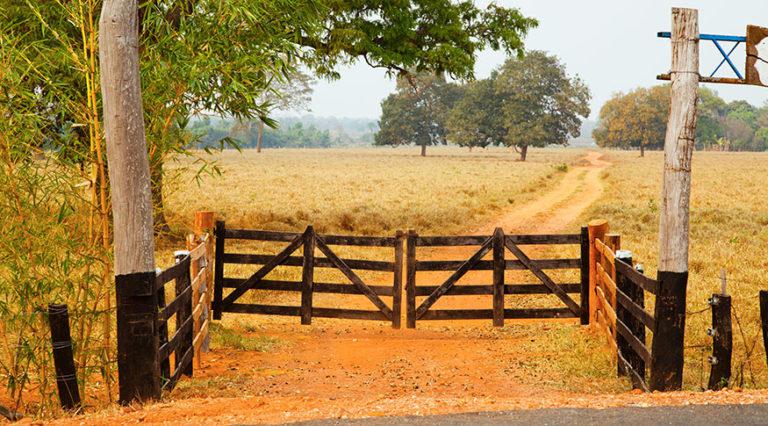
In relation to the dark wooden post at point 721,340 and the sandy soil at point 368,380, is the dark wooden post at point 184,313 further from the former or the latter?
the dark wooden post at point 721,340

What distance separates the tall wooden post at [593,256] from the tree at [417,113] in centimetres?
8847

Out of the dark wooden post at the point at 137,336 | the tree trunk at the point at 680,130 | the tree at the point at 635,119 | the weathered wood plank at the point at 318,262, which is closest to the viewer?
the dark wooden post at the point at 137,336

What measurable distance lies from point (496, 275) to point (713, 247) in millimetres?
11648

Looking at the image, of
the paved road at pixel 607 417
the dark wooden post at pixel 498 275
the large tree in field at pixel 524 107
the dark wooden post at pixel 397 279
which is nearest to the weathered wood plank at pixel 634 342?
the paved road at pixel 607 417

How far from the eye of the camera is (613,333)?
36.2 feet

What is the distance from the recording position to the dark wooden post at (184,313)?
969cm

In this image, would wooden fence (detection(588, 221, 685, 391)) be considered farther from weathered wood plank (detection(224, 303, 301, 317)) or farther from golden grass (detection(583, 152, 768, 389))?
weathered wood plank (detection(224, 303, 301, 317))

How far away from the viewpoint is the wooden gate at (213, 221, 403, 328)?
41.6ft

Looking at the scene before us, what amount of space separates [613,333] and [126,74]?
273 inches

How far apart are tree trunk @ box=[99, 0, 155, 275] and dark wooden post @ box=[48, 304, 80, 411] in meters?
0.72

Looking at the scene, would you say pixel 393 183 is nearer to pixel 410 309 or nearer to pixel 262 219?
pixel 262 219

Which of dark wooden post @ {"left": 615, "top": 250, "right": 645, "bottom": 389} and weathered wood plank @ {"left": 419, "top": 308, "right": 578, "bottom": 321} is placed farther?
weathered wood plank @ {"left": 419, "top": 308, "right": 578, "bottom": 321}

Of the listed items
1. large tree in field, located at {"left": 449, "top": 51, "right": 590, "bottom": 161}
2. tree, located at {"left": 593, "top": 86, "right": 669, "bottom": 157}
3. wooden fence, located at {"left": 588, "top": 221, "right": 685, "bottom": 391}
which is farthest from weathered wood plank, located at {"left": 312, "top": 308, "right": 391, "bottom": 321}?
tree, located at {"left": 593, "top": 86, "right": 669, "bottom": 157}

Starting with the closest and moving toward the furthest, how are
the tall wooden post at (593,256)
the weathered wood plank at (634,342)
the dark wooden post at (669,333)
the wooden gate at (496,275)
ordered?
the dark wooden post at (669,333) → the weathered wood plank at (634,342) → the tall wooden post at (593,256) → the wooden gate at (496,275)
